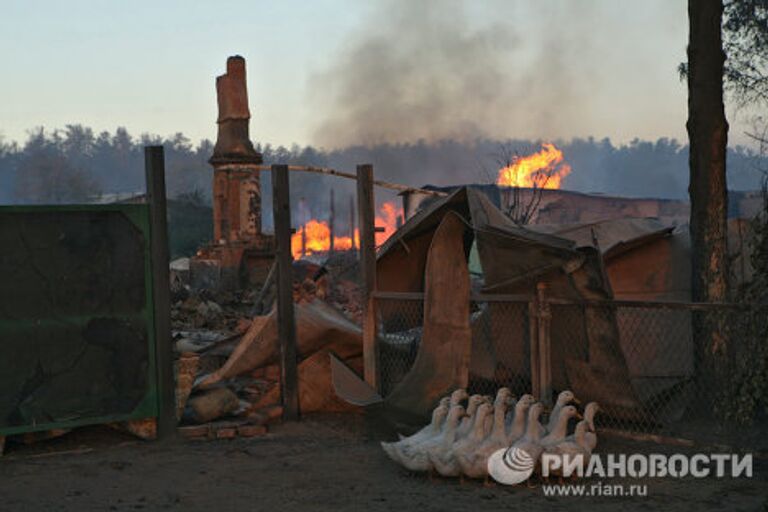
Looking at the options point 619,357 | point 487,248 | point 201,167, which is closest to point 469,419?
point 619,357

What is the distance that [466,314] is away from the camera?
840 centimetres

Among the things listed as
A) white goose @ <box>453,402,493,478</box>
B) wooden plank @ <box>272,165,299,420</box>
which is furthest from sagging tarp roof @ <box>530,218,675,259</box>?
white goose @ <box>453,402,493,478</box>

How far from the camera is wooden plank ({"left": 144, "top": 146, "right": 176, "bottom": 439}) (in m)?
8.89

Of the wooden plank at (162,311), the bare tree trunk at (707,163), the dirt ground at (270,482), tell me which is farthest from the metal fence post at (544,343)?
the wooden plank at (162,311)

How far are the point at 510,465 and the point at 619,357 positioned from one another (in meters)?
2.01

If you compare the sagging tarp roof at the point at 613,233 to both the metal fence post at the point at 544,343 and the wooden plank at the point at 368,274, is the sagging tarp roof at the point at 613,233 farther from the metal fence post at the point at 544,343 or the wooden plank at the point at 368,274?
the wooden plank at the point at 368,274

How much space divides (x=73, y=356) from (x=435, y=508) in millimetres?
4183

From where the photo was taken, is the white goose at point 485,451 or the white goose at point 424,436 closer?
the white goose at point 485,451

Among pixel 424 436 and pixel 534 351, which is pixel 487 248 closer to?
pixel 534 351

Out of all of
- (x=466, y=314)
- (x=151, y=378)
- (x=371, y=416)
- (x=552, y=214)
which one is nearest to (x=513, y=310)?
(x=466, y=314)

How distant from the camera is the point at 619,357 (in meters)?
8.08

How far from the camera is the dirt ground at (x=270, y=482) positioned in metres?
6.36

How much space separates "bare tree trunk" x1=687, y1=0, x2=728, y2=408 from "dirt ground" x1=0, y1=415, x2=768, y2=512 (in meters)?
2.21

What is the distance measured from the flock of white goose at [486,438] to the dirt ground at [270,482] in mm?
180
